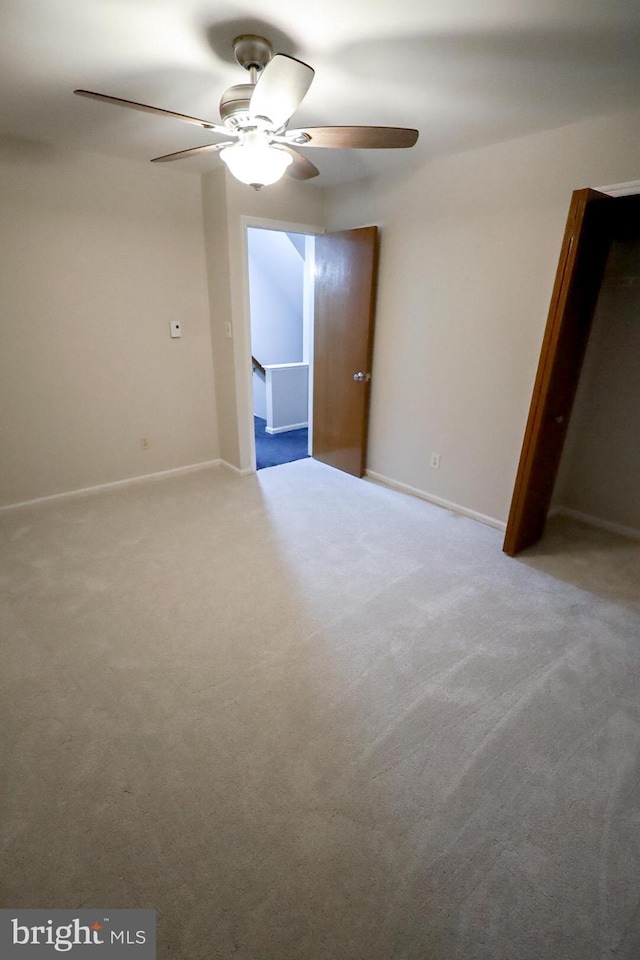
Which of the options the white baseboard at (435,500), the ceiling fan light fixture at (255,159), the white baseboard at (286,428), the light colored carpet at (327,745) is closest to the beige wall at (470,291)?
the white baseboard at (435,500)

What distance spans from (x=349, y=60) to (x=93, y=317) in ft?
7.67

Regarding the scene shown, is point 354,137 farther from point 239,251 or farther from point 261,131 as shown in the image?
point 239,251

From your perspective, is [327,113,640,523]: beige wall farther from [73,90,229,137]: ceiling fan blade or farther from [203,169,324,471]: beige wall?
[73,90,229,137]: ceiling fan blade

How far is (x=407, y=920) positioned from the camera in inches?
44.1

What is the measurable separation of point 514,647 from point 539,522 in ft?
3.94

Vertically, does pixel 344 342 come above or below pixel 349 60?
below

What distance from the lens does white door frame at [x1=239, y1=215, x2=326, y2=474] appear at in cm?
333

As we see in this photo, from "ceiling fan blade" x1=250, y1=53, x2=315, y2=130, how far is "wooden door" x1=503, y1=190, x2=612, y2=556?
4.92ft

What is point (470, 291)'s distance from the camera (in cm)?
289

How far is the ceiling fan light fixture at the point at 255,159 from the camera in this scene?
5.28 ft

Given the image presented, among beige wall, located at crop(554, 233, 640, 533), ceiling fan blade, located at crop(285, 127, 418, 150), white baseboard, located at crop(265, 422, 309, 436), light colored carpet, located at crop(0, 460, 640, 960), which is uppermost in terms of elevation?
ceiling fan blade, located at crop(285, 127, 418, 150)

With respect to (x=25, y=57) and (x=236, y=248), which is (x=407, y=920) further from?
(x=236, y=248)

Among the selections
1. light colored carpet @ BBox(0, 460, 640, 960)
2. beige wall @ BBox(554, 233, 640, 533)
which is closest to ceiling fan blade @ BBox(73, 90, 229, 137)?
light colored carpet @ BBox(0, 460, 640, 960)

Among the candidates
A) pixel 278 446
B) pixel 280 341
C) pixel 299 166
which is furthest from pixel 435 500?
pixel 280 341
